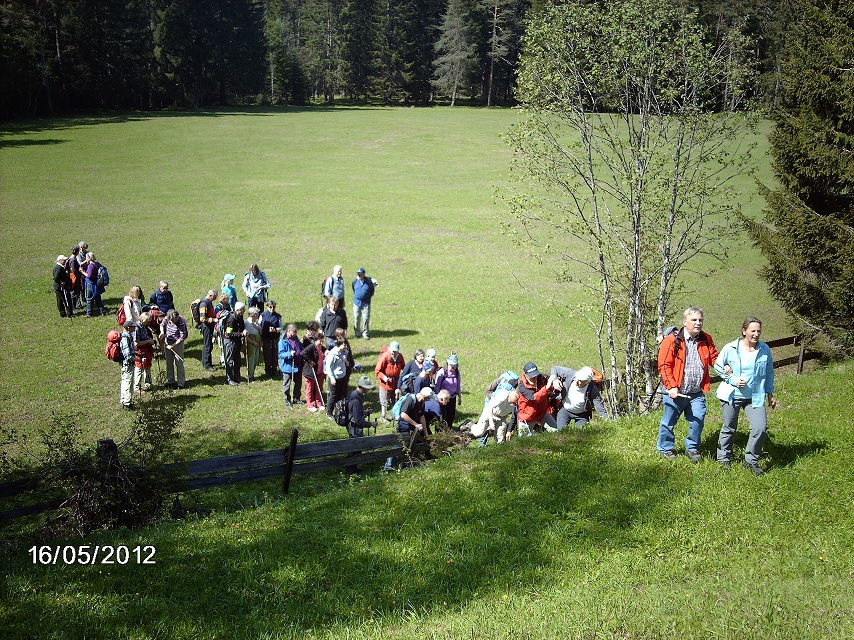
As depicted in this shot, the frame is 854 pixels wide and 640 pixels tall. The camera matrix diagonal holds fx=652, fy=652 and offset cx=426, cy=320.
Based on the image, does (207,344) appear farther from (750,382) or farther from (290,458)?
(750,382)

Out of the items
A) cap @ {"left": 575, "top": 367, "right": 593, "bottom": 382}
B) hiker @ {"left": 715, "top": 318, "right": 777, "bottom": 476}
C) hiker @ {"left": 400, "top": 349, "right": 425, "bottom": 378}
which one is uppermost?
hiker @ {"left": 715, "top": 318, "right": 777, "bottom": 476}

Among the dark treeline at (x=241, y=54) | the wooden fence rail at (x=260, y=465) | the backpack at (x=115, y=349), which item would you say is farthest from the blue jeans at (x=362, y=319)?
the dark treeline at (x=241, y=54)

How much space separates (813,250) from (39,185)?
135ft

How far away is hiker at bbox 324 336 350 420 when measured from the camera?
13523mm

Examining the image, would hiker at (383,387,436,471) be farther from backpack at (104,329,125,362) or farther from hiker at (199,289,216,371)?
hiker at (199,289,216,371)

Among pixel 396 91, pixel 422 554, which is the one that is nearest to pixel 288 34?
pixel 396 91

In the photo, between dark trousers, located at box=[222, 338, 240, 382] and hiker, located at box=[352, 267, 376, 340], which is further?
hiker, located at box=[352, 267, 376, 340]

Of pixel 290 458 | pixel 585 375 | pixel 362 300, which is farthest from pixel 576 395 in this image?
pixel 362 300

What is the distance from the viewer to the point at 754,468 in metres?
8.27

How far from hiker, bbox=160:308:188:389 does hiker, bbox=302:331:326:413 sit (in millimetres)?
3237

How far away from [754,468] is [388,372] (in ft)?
25.0

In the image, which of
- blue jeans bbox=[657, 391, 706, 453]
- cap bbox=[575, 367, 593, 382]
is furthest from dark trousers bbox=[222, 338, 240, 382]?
blue jeans bbox=[657, 391, 706, 453]

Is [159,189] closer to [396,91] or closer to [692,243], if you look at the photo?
[692,243]

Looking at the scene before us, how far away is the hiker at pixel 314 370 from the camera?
47.2 ft
